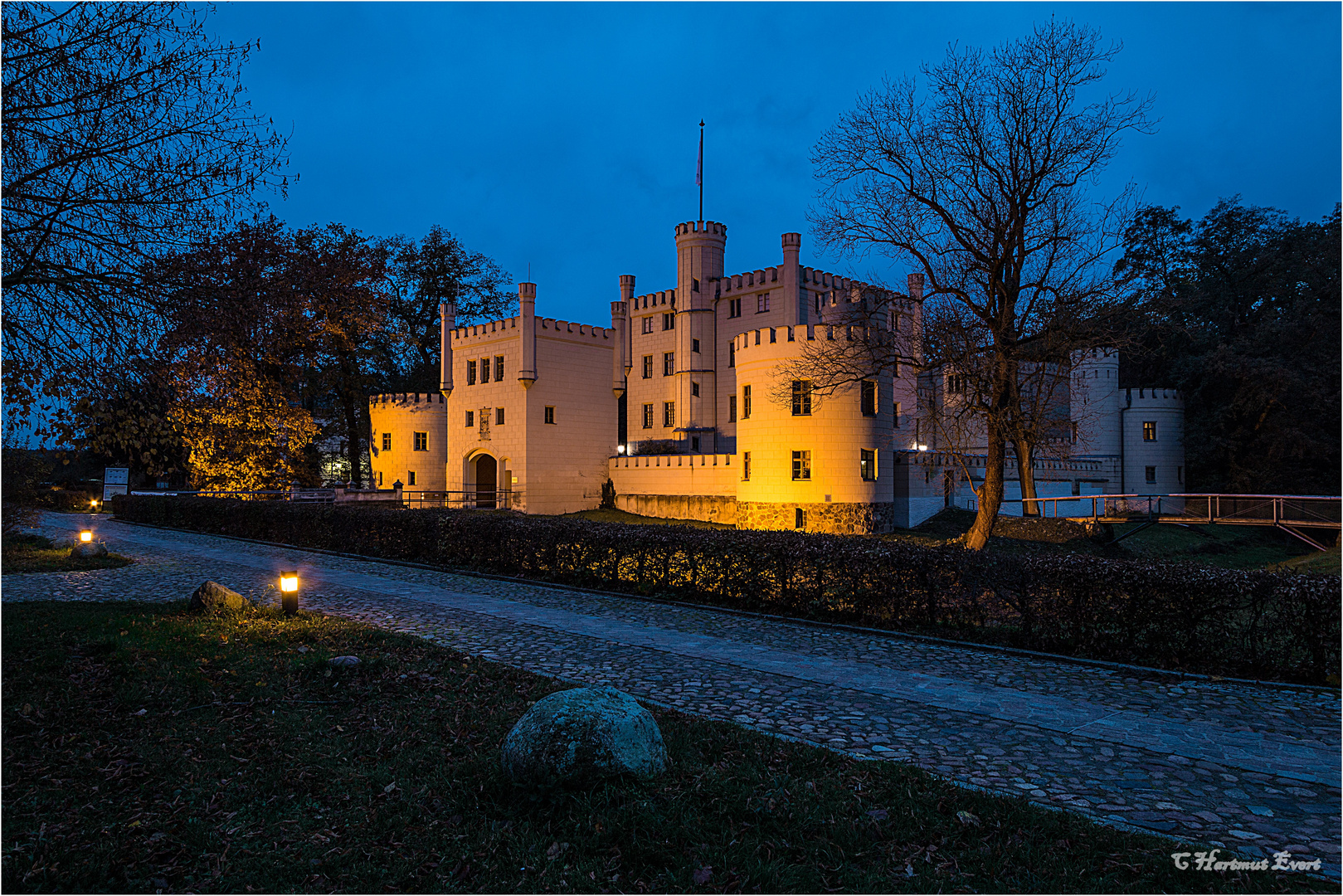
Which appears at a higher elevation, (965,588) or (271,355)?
(271,355)

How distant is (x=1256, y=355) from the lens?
130 ft

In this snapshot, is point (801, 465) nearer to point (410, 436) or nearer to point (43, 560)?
point (43, 560)

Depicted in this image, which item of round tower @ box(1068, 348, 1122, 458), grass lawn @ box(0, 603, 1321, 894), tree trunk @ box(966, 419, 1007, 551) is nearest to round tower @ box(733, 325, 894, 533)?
tree trunk @ box(966, 419, 1007, 551)

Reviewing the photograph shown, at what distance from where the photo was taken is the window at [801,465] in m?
30.7

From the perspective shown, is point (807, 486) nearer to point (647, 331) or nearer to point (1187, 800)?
point (647, 331)

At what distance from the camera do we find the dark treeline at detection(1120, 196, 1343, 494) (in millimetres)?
36938

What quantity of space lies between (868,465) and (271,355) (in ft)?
82.3

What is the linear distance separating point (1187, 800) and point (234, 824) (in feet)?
20.2

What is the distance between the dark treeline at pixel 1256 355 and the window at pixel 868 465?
12467 millimetres

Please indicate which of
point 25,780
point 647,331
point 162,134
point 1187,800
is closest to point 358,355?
point 647,331

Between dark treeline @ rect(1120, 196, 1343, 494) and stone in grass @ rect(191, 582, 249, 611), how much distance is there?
33.3 m

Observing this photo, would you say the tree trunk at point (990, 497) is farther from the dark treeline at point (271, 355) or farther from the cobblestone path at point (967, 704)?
the dark treeline at point (271, 355)

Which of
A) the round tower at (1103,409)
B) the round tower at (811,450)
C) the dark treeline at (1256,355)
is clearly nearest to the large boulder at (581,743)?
the round tower at (811,450)

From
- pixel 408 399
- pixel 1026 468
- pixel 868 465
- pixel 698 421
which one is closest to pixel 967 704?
pixel 1026 468
